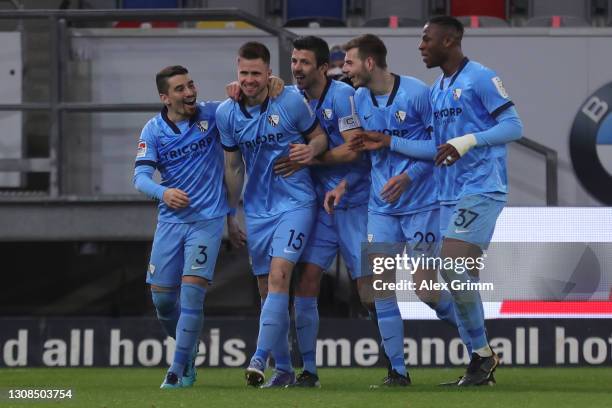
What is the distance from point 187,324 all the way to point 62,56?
3589mm

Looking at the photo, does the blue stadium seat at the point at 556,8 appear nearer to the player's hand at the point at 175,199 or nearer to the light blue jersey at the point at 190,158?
the light blue jersey at the point at 190,158

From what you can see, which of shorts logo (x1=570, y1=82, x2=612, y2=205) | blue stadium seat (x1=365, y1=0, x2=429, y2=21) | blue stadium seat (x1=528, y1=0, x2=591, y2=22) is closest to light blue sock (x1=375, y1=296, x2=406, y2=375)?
shorts logo (x1=570, y1=82, x2=612, y2=205)

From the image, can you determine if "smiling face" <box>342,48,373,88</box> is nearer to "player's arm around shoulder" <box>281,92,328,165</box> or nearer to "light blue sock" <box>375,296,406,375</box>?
"player's arm around shoulder" <box>281,92,328,165</box>

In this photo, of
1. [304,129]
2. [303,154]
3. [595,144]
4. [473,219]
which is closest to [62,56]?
[304,129]

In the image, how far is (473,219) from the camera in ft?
27.8

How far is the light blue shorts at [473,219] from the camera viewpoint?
27.8 ft

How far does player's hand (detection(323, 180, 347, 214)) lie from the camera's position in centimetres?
879

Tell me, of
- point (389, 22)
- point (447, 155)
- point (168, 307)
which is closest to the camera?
point (447, 155)

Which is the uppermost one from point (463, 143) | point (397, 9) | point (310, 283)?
point (397, 9)

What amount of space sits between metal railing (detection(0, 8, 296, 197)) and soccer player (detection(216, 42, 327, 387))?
2924 millimetres

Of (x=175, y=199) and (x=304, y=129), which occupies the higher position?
(x=304, y=129)

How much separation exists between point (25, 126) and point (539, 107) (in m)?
4.35

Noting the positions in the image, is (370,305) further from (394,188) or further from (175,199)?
(175,199)

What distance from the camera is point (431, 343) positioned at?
38.4ft
